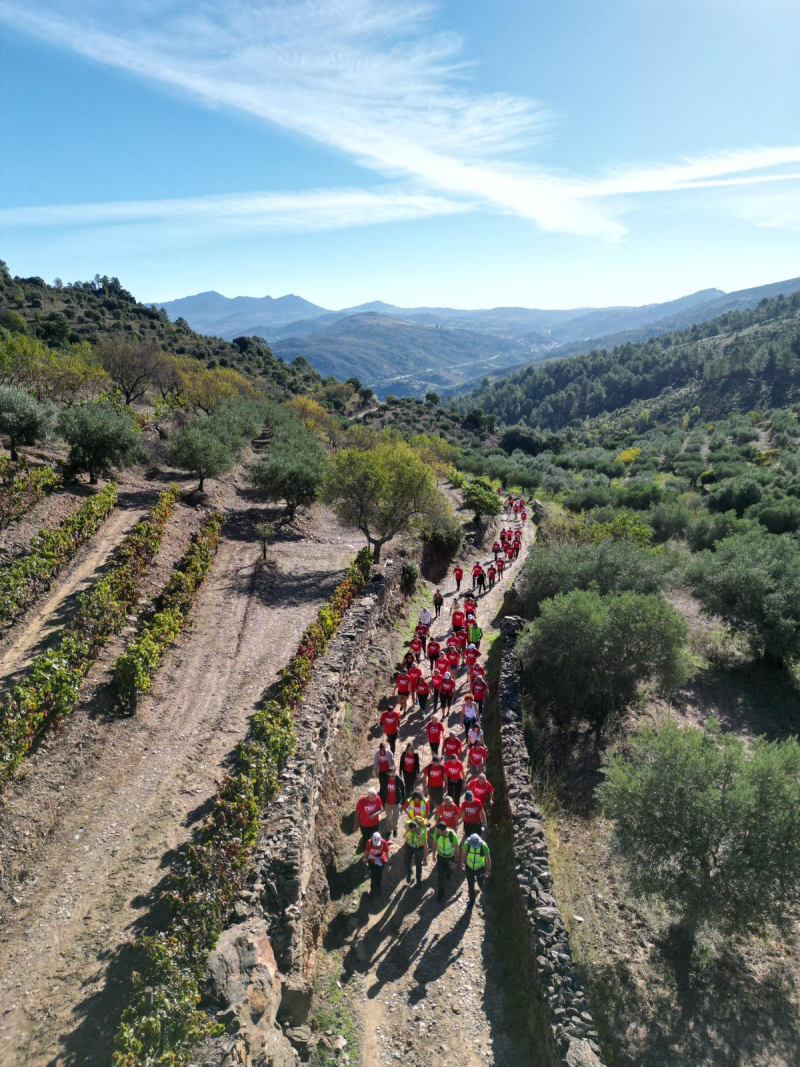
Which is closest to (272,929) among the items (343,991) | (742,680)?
(343,991)

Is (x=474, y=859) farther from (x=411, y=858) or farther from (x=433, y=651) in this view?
(x=433, y=651)

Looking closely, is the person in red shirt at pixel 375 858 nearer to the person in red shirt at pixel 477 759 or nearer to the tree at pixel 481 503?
the person in red shirt at pixel 477 759

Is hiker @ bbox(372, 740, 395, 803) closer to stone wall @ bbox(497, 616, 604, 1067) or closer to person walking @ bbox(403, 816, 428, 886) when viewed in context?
person walking @ bbox(403, 816, 428, 886)

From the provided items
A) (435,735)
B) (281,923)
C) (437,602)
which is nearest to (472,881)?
(281,923)

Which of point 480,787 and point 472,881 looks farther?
point 480,787

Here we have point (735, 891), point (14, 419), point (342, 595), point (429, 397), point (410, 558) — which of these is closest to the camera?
point (735, 891)

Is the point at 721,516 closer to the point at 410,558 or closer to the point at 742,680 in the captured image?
the point at 742,680
